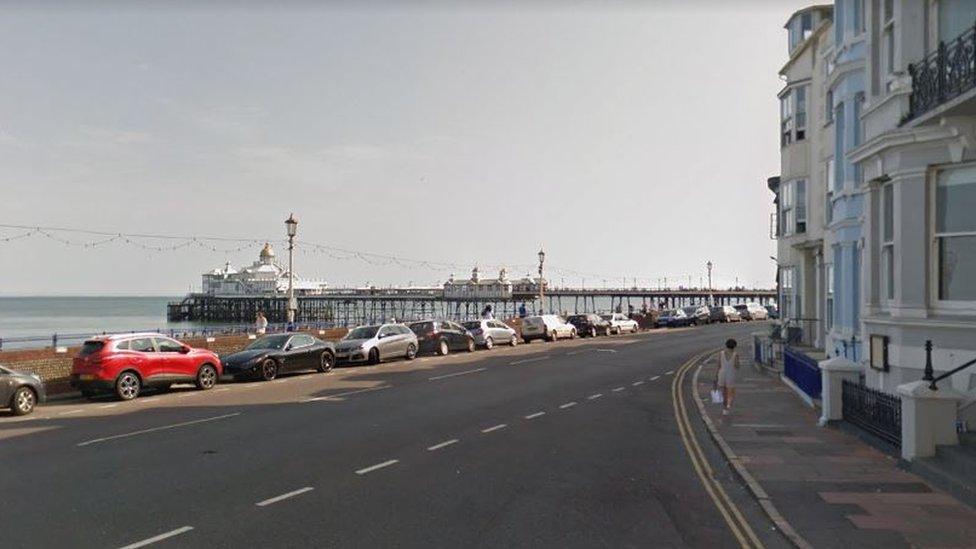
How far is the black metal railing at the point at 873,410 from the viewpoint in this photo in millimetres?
11945

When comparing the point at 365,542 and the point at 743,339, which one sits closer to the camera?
the point at 365,542

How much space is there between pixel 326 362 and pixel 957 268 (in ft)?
64.2

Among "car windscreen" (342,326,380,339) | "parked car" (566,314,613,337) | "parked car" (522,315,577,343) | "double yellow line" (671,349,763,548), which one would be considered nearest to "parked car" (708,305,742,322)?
"parked car" (566,314,613,337)

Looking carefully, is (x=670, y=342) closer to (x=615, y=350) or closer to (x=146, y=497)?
(x=615, y=350)

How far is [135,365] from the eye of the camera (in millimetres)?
19625

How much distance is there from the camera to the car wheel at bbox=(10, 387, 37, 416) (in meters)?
16.4

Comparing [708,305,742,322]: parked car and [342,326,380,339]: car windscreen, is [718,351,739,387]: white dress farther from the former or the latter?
[708,305,742,322]: parked car

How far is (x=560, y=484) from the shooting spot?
33.5ft

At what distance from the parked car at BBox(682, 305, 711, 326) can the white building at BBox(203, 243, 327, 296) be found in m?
93.9

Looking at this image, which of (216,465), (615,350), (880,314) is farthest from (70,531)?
(615,350)

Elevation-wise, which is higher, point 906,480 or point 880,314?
point 880,314

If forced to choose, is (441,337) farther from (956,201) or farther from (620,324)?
(956,201)

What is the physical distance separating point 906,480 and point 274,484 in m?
8.37

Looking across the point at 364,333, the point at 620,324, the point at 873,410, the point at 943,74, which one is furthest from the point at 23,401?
the point at 620,324
